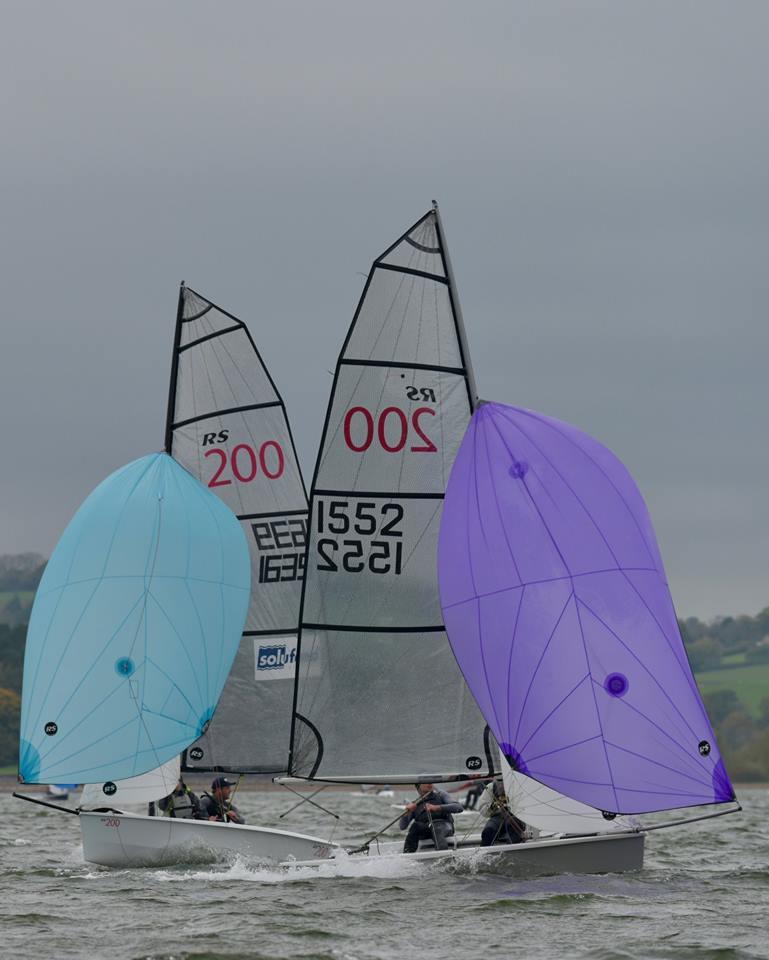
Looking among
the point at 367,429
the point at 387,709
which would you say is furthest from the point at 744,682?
the point at 367,429

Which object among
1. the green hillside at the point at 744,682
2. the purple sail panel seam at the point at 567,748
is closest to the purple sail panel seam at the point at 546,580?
the purple sail panel seam at the point at 567,748

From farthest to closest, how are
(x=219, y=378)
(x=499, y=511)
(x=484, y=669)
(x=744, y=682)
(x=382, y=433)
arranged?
(x=744, y=682)
(x=219, y=378)
(x=382, y=433)
(x=499, y=511)
(x=484, y=669)

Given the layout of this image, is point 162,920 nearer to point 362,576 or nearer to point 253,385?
point 362,576

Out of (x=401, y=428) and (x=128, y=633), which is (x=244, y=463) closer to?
(x=128, y=633)

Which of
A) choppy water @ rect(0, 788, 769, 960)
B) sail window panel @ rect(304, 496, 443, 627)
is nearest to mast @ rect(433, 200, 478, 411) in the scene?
sail window panel @ rect(304, 496, 443, 627)

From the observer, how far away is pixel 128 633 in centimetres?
1994

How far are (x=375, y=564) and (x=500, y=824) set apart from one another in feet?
9.66

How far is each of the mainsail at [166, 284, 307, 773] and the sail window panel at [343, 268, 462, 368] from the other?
4317 millimetres

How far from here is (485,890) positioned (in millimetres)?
16297

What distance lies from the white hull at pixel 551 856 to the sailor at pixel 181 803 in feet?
13.1

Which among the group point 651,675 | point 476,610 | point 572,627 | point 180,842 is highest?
point 476,610

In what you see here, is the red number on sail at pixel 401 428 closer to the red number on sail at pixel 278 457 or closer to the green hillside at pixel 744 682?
the red number on sail at pixel 278 457

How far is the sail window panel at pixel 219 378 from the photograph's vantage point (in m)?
22.8

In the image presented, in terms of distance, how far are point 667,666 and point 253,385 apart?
26.2 feet
